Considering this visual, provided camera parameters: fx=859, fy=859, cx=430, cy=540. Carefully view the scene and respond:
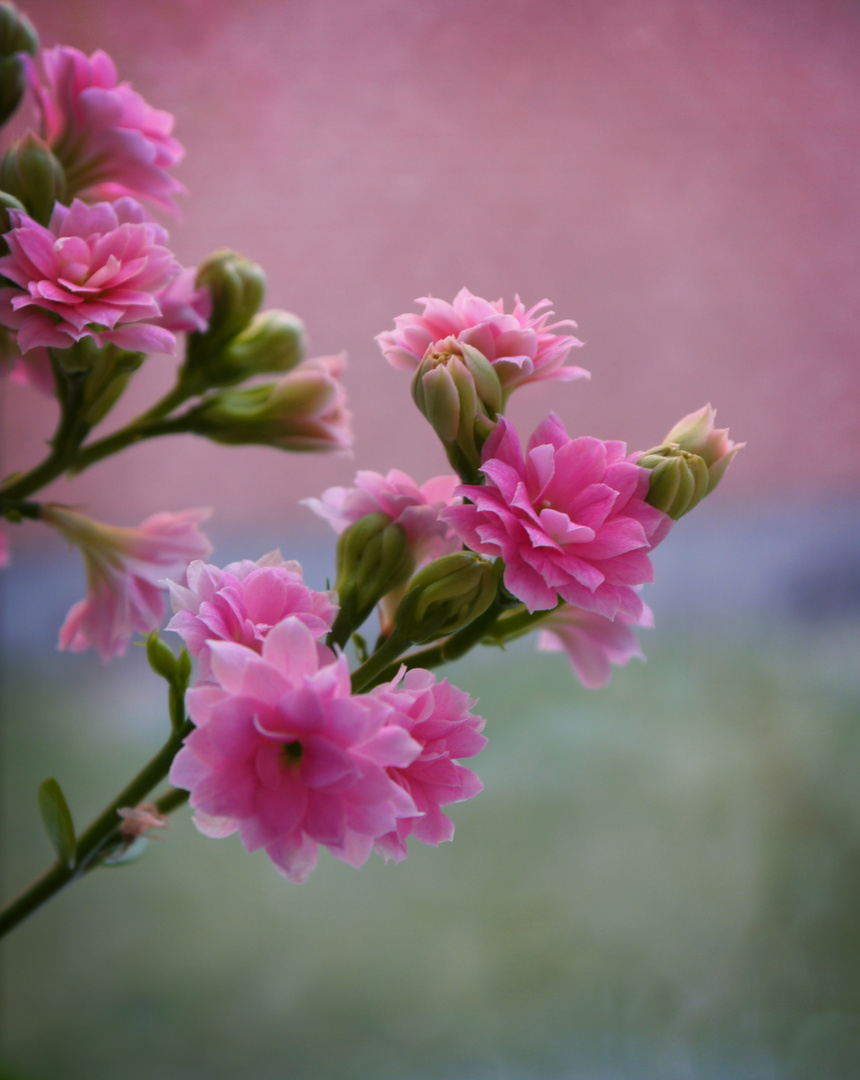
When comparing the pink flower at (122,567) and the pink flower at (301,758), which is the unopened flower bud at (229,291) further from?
the pink flower at (301,758)

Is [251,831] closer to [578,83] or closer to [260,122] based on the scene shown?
[578,83]

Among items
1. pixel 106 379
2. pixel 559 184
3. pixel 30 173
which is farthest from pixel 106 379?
pixel 559 184

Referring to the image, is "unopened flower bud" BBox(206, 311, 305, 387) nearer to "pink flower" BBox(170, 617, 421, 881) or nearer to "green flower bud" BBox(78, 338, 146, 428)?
"green flower bud" BBox(78, 338, 146, 428)

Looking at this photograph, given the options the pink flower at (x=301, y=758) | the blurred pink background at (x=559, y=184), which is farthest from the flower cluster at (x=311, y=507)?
the blurred pink background at (x=559, y=184)

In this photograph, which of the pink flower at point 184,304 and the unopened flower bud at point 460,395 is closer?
the unopened flower bud at point 460,395

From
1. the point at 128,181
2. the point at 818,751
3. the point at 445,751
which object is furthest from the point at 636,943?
the point at 128,181

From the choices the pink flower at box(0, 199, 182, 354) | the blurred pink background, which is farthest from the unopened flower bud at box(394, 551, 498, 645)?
the blurred pink background
